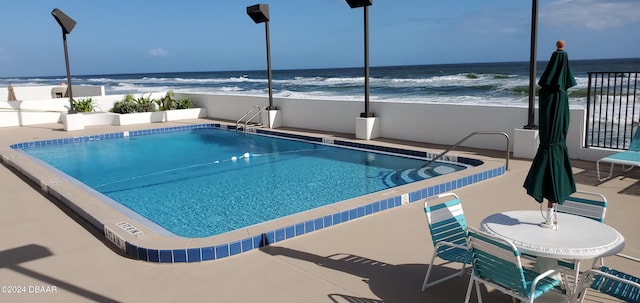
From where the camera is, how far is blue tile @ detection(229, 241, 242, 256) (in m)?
3.82

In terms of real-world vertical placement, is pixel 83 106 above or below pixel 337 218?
above

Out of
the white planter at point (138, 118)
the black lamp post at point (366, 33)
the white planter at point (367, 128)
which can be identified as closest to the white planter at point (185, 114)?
the white planter at point (138, 118)

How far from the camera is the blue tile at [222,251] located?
3.76m

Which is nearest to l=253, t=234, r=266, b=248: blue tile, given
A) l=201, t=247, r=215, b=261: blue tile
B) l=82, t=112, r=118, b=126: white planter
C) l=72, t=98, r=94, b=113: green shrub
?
l=201, t=247, r=215, b=261: blue tile

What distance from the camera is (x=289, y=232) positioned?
4184 mm

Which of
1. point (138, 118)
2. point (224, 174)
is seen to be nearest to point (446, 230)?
point (224, 174)

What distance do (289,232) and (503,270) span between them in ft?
6.94

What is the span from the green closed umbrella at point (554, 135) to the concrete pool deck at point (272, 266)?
2.45 ft

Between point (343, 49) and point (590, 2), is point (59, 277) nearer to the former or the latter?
point (590, 2)

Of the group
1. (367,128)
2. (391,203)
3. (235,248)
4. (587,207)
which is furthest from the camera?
(367,128)

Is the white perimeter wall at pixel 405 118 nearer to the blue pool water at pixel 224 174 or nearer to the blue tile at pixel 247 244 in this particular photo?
the blue pool water at pixel 224 174

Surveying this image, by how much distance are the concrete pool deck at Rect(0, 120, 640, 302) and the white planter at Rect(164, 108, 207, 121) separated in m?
9.31

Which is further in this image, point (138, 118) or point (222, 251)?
point (138, 118)

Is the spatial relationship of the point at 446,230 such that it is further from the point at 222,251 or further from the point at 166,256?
the point at 166,256
